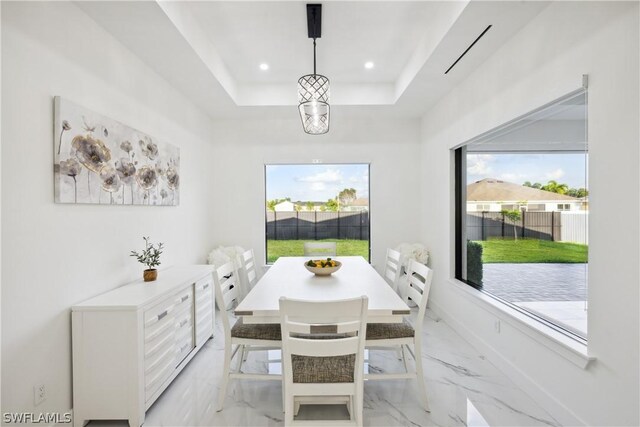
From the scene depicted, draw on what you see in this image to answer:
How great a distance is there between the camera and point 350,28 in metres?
2.87

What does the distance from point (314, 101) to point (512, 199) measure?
74.6 inches

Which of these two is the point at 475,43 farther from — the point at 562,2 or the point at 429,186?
the point at 429,186

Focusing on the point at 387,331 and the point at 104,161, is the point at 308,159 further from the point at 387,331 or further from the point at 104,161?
the point at 387,331

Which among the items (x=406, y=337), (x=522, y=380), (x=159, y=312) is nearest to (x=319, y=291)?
(x=406, y=337)

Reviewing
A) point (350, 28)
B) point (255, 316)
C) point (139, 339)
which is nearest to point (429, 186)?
point (350, 28)

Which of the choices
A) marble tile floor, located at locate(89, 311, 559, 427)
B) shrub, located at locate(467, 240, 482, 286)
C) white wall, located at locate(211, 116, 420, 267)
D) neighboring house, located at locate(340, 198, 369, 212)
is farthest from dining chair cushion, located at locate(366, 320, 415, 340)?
neighboring house, located at locate(340, 198, 369, 212)

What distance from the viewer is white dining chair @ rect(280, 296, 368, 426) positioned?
63.6 inches

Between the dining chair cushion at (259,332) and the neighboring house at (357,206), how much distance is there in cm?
295

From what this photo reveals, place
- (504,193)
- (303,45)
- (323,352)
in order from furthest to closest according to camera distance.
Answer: (303,45), (504,193), (323,352)

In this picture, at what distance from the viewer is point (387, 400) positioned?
2.20 m

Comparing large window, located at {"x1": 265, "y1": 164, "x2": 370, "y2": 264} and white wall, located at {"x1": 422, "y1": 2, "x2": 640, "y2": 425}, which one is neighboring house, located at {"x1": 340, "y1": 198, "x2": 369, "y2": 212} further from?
white wall, located at {"x1": 422, "y1": 2, "x2": 640, "y2": 425}

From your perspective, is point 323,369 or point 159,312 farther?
point 159,312

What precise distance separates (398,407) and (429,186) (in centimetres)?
292

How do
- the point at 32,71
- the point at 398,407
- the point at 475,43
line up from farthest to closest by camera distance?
the point at 475,43 → the point at 398,407 → the point at 32,71
